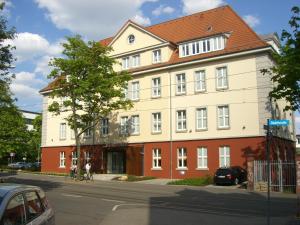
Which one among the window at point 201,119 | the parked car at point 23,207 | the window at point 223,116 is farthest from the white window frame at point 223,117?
the parked car at point 23,207

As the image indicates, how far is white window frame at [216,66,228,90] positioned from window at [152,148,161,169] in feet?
27.9

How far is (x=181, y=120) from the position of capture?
130 ft

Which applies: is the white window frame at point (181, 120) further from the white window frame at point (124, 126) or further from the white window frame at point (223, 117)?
the white window frame at point (124, 126)

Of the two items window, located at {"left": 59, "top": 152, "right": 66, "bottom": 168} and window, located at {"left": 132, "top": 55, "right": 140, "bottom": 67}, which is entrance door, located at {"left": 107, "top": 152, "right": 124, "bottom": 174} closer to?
window, located at {"left": 59, "top": 152, "right": 66, "bottom": 168}

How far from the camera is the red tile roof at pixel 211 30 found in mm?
37237

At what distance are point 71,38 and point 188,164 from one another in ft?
48.9

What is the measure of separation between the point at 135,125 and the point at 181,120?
562cm

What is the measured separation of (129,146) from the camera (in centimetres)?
4294

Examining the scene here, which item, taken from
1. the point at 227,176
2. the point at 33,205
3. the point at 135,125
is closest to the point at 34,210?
the point at 33,205

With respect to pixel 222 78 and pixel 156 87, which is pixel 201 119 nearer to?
pixel 222 78

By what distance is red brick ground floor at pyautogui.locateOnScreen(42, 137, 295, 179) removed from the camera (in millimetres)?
35688

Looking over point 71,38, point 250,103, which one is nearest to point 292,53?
point 250,103

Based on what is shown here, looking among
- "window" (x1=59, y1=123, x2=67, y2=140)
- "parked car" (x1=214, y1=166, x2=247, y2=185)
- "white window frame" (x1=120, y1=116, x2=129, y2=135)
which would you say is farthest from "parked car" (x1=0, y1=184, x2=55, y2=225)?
"window" (x1=59, y1=123, x2=67, y2=140)

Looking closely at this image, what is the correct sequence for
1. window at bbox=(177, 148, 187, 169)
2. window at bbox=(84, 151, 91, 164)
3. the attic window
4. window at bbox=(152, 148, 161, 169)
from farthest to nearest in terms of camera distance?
1. window at bbox=(84, 151, 91, 164)
2. the attic window
3. window at bbox=(152, 148, 161, 169)
4. window at bbox=(177, 148, 187, 169)
